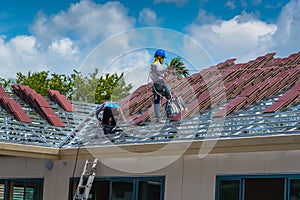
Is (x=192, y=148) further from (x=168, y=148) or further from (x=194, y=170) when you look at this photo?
(x=194, y=170)

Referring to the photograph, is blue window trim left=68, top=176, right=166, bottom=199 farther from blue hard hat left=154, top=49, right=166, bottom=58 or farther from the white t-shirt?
blue hard hat left=154, top=49, right=166, bottom=58

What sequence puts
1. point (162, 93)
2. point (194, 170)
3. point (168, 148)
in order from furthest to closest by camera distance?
point (162, 93) < point (194, 170) < point (168, 148)

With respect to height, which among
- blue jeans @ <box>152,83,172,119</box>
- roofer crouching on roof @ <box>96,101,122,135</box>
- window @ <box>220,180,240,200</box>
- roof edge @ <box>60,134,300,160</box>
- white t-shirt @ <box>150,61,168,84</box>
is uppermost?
white t-shirt @ <box>150,61,168,84</box>

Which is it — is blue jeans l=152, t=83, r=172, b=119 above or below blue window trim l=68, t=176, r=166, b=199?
above

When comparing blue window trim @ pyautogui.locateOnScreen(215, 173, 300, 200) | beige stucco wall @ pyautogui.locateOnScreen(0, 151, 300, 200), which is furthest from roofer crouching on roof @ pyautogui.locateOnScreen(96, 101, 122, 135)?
blue window trim @ pyautogui.locateOnScreen(215, 173, 300, 200)

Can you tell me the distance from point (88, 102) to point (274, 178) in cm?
802

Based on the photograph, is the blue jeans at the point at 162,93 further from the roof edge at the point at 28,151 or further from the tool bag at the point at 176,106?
the roof edge at the point at 28,151

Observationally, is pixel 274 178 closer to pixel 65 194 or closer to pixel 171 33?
pixel 171 33

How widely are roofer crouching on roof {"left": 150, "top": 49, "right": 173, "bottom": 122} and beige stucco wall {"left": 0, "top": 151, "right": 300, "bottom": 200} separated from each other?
1.26 m

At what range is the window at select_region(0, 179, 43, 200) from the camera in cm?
1460

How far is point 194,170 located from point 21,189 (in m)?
5.17

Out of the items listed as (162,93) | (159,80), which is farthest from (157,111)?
(159,80)

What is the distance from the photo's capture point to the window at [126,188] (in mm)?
12352

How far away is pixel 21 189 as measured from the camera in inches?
594
